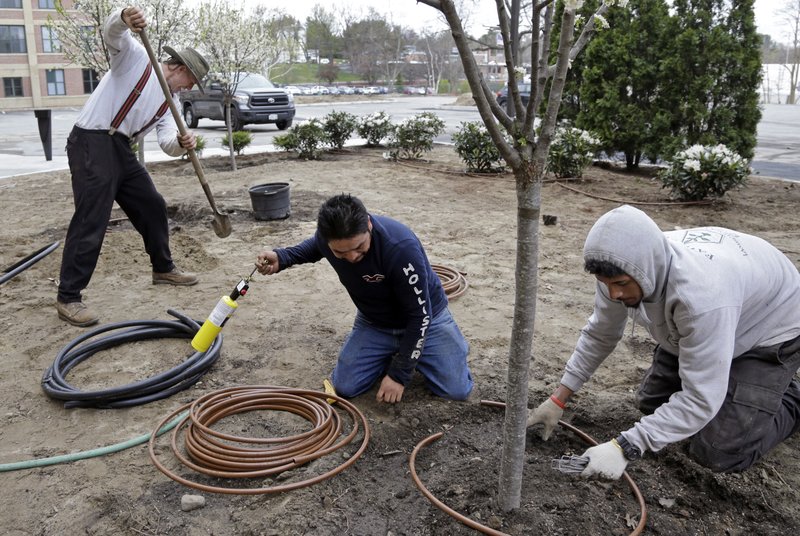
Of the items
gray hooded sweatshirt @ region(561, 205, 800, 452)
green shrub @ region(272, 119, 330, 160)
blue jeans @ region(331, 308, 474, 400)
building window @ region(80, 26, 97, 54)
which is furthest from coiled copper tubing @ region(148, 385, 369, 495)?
green shrub @ region(272, 119, 330, 160)

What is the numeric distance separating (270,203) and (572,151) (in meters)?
4.24

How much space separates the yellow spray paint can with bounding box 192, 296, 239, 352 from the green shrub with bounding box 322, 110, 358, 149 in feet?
31.7

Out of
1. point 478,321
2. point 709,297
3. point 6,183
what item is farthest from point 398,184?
point 709,297

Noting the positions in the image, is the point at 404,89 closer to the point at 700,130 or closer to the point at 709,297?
the point at 700,130

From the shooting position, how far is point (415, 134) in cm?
1085

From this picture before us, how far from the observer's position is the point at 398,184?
353 inches

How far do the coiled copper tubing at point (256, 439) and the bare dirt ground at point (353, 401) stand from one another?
0.05 metres

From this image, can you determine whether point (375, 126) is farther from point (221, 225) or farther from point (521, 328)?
point (521, 328)

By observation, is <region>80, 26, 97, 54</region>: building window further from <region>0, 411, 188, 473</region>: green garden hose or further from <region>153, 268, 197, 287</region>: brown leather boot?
<region>0, 411, 188, 473</region>: green garden hose

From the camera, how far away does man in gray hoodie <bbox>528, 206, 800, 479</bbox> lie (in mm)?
2164

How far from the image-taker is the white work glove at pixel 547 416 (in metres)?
2.75

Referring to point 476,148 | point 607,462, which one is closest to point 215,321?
point 607,462

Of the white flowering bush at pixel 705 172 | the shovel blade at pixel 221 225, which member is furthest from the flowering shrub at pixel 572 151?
the shovel blade at pixel 221 225

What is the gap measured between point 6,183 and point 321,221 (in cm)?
849
